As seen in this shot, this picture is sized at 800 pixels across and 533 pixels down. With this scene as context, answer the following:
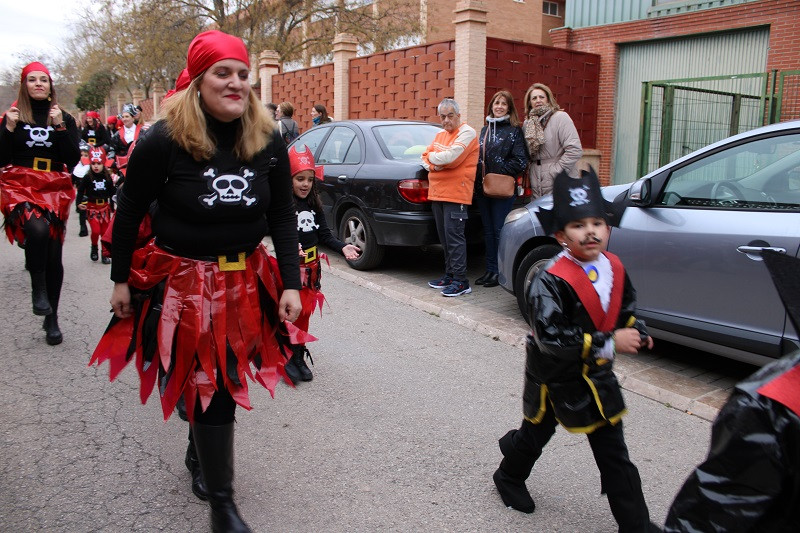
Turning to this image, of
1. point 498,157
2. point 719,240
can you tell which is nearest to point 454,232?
point 498,157

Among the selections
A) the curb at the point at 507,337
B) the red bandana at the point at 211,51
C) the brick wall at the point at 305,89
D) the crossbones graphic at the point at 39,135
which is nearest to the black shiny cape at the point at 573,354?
the curb at the point at 507,337

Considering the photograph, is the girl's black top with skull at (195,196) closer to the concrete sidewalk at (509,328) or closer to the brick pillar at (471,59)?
the concrete sidewalk at (509,328)

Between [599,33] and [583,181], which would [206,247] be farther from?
[599,33]

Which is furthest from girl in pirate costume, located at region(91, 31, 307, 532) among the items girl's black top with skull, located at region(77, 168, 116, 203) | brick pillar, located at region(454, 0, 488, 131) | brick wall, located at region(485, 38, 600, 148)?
brick wall, located at region(485, 38, 600, 148)

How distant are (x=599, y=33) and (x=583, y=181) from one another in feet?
43.1

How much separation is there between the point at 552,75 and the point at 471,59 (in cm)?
203

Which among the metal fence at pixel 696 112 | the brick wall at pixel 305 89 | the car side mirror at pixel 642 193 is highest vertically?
the brick wall at pixel 305 89

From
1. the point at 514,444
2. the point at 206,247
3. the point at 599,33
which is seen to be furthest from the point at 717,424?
the point at 599,33

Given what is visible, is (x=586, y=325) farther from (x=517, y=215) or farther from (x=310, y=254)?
(x=517, y=215)

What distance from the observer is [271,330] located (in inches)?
118

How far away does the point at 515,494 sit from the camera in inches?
124

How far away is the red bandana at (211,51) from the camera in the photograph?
8.42 feet

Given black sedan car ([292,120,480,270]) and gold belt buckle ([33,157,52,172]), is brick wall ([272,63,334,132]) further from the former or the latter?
gold belt buckle ([33,157,52,172])

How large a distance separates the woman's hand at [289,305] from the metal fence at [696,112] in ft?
34.4
